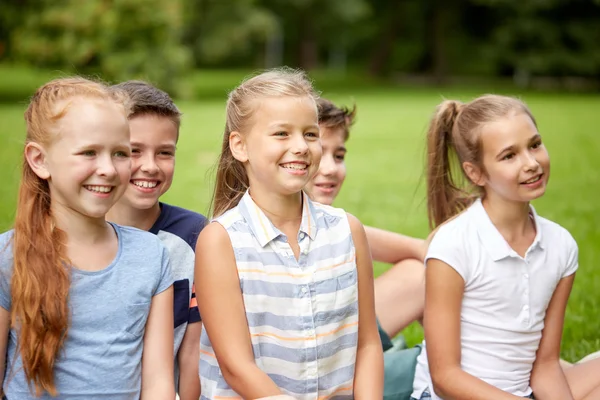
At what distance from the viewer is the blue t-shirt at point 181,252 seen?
293 centimetres

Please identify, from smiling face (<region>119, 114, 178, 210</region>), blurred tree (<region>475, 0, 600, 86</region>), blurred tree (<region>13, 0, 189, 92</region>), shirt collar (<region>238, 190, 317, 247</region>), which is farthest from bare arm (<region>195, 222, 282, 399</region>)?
blurred tree (<region>475, 0, 600, 86</region>)

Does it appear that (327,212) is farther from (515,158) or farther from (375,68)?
(375,68)

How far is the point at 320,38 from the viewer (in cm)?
4791

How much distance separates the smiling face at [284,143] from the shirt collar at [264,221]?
9 centimetres

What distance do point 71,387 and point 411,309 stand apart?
74.6 inches

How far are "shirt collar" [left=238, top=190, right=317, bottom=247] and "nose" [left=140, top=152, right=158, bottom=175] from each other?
42 centimetres

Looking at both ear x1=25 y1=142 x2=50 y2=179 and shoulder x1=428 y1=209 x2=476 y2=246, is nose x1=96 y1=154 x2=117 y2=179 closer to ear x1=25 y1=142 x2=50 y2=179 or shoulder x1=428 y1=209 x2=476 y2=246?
ear x1=25 y1=142 x2=50 y2=179

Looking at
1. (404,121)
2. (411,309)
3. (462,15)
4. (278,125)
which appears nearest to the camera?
(278,125)

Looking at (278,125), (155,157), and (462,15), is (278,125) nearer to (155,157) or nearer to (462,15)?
(155,157)

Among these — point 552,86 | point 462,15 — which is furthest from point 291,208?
point 462,15

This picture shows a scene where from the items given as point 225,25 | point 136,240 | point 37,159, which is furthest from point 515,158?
point 225,25

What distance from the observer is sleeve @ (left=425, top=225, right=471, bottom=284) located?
3068 millimetres

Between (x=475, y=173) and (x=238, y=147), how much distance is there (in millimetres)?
1055

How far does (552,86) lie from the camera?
33.0 meters
